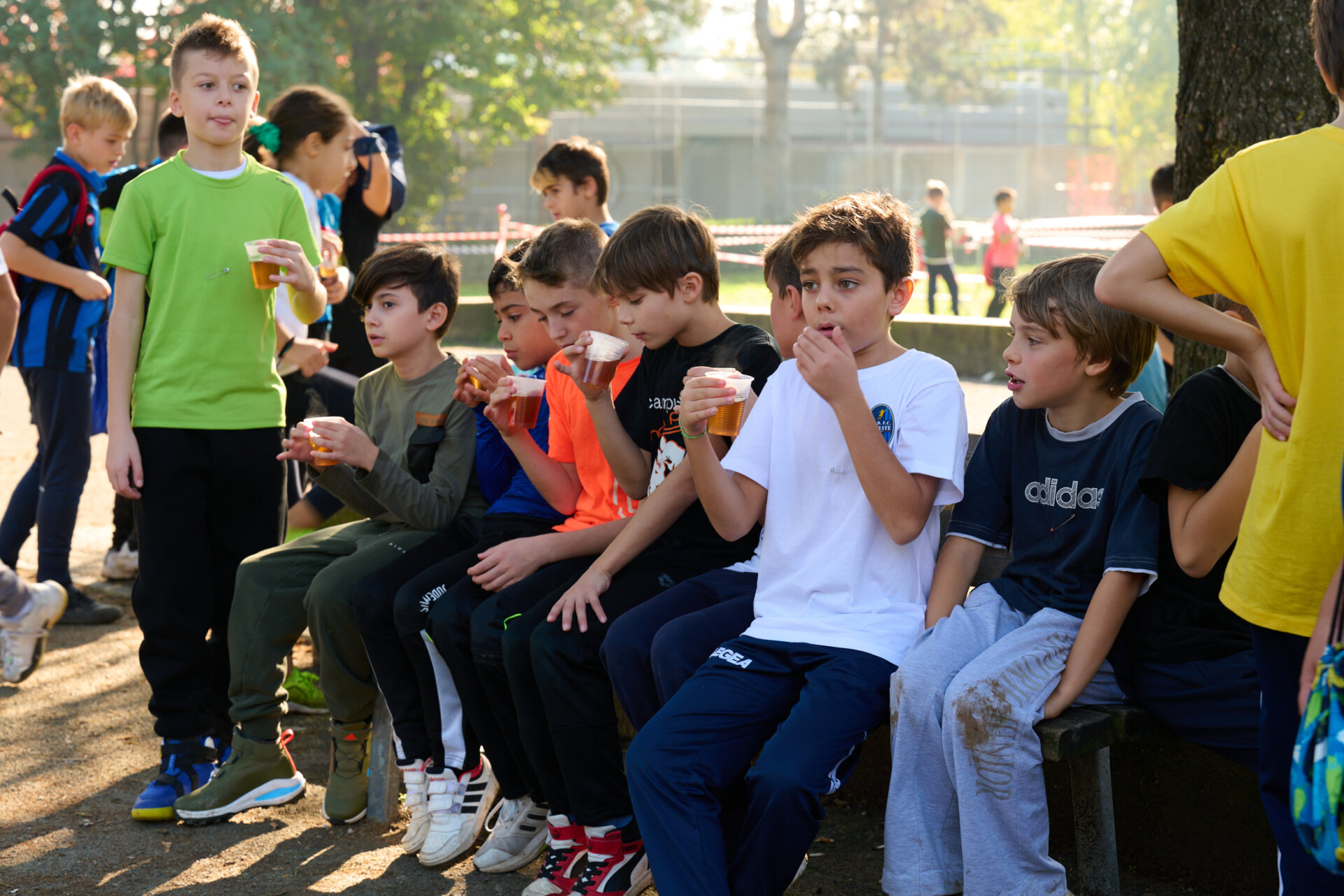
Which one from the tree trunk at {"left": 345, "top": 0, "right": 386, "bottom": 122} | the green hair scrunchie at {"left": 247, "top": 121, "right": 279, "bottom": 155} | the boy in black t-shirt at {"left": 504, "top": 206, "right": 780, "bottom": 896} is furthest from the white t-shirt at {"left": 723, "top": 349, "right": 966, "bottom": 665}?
the tree trunk at {"left": 345, "top": 0, "right": 386, "bottom": 122}

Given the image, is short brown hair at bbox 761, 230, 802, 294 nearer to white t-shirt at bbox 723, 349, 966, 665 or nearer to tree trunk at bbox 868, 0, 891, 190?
white t-shirt at bbox 723, 349, 966, 665

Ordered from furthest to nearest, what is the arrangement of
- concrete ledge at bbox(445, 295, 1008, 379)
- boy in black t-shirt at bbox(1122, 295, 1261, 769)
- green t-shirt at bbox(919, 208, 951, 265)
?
green t-shirt at bbox(919, 208, 951, 265), concrete ledge at bbox(445, 295, 1008, 379), boy in black t-shirt at bbox(1122, 295, 1261, 769)

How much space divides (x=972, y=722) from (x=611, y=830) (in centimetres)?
99

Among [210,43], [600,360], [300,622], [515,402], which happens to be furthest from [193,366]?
[600,360]

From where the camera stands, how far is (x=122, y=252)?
3645 millimetres

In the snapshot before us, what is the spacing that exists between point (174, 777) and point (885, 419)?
237cm

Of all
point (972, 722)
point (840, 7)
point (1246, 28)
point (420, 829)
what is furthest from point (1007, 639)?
point (840, 7)

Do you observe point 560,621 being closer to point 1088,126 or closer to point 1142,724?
point 1142,724

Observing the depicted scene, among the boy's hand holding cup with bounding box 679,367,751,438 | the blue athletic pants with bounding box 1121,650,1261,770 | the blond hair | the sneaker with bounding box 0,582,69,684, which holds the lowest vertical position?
the sneaker with bounding box 0,582,69,684

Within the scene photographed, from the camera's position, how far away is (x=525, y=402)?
3.39 m

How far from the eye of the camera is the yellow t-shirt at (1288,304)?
1.99 metres

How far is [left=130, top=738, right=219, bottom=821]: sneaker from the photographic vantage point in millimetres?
3643

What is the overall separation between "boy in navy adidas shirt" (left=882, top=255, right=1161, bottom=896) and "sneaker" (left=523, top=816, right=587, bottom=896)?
891 millimetres

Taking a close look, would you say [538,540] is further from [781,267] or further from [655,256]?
[781,267]
